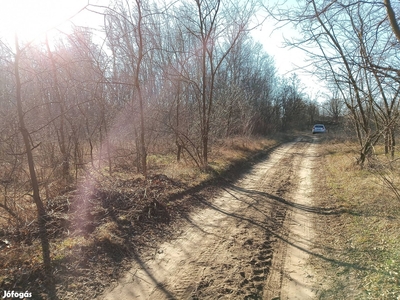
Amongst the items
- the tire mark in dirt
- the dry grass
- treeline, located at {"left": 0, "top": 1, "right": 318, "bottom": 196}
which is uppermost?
treeline, located at {"left": 0, "top": 1, "right": 318, "bottom": 196}

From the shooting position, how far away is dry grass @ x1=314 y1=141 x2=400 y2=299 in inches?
134

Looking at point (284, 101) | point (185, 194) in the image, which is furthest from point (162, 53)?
point (284, 101)

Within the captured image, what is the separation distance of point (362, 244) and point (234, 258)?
7.65ft

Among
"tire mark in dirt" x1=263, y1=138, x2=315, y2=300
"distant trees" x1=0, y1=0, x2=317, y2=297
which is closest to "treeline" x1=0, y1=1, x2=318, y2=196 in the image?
"distant trees" x1=0, y1=0, x2=317, y2=297

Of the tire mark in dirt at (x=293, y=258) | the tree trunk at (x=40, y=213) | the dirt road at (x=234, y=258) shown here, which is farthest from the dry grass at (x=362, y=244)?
the tree trunk at (x=40, y=213)

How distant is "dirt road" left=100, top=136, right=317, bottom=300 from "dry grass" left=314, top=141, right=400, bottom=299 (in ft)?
1.18

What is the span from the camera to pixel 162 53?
1470cm

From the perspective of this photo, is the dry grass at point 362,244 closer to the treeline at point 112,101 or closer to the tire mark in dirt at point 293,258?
the tire mark in dirt at point 293,258

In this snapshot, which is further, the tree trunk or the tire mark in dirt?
the tree trunk

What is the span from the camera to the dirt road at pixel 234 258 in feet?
11.4

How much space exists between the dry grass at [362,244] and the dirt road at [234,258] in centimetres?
36

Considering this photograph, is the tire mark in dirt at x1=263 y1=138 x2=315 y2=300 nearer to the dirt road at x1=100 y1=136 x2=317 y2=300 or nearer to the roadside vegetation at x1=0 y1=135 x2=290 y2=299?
the dirt road at x1=100 y1=136 x2=317 y2=300

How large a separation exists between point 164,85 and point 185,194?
7.97m

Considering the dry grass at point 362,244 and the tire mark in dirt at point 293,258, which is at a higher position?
the dry grass at point 362,244
